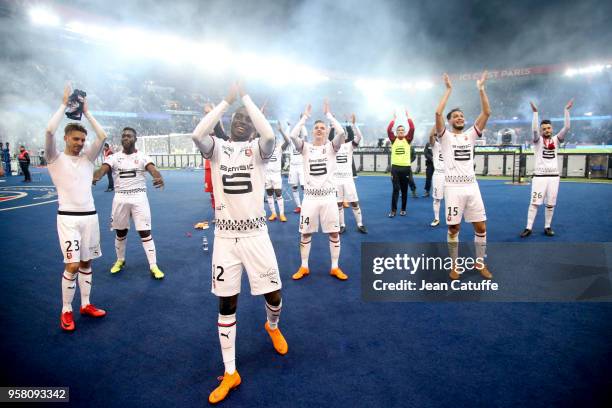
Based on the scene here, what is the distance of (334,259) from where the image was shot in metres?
5.73

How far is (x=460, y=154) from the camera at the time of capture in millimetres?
5289

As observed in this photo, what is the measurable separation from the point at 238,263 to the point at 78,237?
2354 millimetres

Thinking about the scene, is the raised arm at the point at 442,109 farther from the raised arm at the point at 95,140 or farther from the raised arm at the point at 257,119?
the raised arm at the point at 95,140

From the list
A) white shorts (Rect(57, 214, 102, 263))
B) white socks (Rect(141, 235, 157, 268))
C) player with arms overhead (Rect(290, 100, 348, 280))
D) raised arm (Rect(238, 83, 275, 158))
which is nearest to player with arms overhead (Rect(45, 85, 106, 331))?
white shorts (Rect(57, 214, 102, 263))

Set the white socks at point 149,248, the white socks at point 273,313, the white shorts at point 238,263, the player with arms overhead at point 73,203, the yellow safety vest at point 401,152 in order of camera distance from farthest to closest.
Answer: the yellow safety vest at point 401,152 → the white socks at point 149,248 → the player with arms overhead at point 73,203 → the white socks at point 273,313 → the white shorts at point 238,263

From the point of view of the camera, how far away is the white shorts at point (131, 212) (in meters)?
5.69

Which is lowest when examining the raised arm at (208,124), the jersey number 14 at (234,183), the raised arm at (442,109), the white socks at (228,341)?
the white socks at (228,341)

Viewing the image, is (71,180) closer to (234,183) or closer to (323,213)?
(234,183)

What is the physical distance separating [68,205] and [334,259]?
3857mm

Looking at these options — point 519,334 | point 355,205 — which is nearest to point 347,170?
point 355,205

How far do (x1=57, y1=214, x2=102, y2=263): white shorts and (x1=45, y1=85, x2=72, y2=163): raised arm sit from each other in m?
0.74

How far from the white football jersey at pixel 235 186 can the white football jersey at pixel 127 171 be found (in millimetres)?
3289

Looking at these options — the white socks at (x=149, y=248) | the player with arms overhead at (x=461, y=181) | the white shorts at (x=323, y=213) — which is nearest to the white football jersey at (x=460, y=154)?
the player with arms overhead at (x=461, y=181)

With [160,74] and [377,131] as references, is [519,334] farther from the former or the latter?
[160,74]
